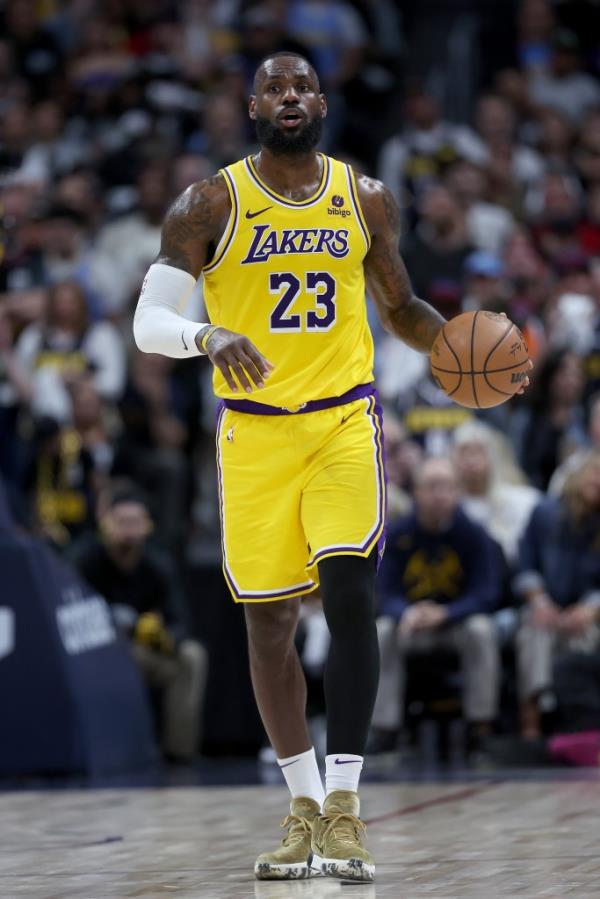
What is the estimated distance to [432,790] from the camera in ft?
23.2

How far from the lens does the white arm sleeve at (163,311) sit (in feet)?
15.6

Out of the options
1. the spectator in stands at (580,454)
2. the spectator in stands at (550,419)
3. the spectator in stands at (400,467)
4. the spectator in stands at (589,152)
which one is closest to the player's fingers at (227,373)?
the spectator in stands at (580,454)

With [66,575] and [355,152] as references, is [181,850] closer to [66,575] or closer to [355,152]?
[66,575]

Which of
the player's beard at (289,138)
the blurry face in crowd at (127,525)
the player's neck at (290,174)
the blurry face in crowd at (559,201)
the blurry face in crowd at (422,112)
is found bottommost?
the blurry face in crowd at (127,525)

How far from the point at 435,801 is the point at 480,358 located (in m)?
2.26

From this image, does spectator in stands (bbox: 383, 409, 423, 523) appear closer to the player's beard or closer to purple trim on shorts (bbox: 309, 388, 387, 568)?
purple trim on shorts (bbox: 309, 388, 387, 568)

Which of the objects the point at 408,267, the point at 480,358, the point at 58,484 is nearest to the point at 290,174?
the point at 480,358

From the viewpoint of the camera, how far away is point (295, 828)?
4801 millimetres

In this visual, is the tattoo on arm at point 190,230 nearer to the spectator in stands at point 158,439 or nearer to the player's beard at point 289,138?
the player's beard at point 289,138

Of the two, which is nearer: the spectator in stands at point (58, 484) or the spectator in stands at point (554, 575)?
the spectator in stands at point (554, 575)

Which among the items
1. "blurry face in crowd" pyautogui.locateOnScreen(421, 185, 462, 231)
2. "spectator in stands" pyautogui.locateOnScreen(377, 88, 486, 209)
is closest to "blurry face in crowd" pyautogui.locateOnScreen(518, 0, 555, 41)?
"spectator in stands" pyautogui.locateOnScreen(377, 88, 486, 209)

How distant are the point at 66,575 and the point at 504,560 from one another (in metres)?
2.64

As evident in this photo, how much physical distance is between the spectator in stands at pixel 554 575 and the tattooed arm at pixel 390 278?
4012 millimetres

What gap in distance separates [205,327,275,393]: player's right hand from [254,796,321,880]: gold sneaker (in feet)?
4.27
